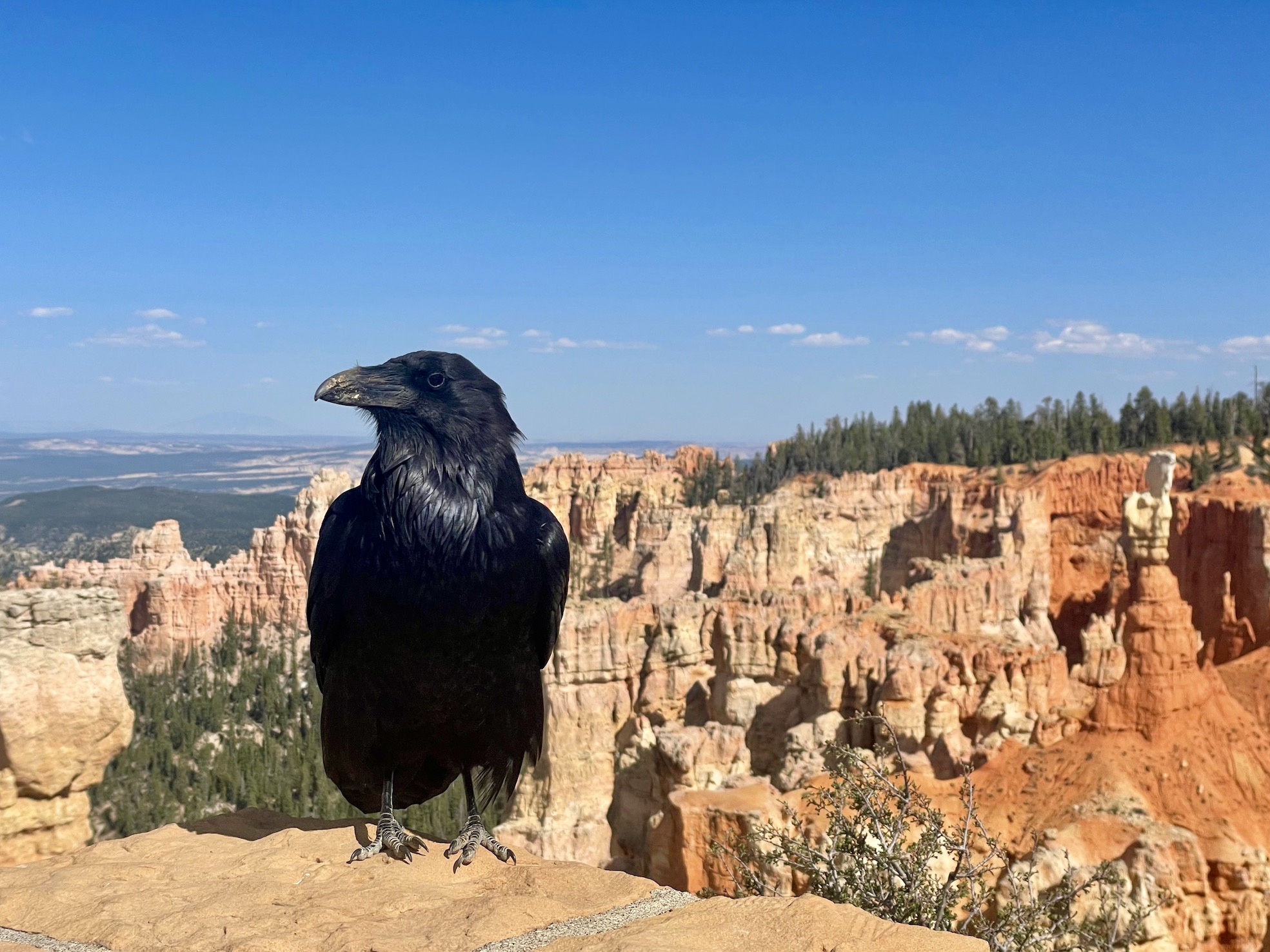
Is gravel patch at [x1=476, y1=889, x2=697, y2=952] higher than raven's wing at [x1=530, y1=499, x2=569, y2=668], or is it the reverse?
raven's wing at [x1=530, y1=499, x2=569, y2=668]

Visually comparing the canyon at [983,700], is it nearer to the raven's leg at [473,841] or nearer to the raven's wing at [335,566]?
the raven's leg at [473,841]

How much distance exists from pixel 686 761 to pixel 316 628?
16.7 m

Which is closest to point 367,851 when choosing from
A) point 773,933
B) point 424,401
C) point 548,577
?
point 548,577

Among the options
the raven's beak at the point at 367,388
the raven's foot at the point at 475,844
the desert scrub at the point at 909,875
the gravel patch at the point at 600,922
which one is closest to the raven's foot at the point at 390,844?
the raven's foot at the point at 475,844

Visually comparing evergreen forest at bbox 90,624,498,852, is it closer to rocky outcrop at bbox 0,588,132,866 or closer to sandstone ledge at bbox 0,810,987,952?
rocky outcrop at bbox 0,588,132,866

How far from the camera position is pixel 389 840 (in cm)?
424

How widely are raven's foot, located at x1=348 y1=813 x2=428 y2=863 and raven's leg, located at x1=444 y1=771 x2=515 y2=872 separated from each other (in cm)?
16

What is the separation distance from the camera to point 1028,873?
6.65 m

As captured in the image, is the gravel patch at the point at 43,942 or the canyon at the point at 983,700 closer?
the gravel patch at the point at 43,942

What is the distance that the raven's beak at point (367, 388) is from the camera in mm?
3799

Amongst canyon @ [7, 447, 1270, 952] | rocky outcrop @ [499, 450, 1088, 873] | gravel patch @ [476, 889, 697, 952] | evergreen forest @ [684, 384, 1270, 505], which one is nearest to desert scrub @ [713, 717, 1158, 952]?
canyon @ [7, 447, 1270, 952]

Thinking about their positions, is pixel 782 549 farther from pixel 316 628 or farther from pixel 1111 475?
pixel 316 628

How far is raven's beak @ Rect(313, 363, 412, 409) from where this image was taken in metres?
3.80

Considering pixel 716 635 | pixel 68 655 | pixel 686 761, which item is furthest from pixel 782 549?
pixel 68 655
